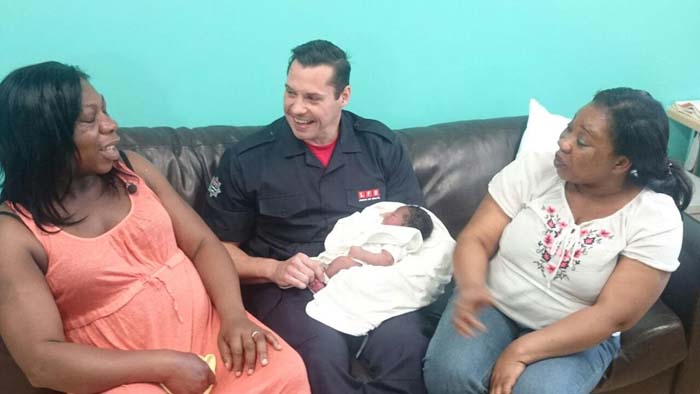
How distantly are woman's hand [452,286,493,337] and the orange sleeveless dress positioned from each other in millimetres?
382

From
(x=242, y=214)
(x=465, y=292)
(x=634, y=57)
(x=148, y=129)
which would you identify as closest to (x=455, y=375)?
(x=465, y=292)

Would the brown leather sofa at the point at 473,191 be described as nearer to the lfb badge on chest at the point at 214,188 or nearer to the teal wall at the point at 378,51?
the lfb badge on chest at the point at 214,188

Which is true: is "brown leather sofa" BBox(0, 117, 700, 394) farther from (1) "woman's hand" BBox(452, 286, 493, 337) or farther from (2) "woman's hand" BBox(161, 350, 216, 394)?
(2) "woman's hand" BBox(161, 350, 216, 394)

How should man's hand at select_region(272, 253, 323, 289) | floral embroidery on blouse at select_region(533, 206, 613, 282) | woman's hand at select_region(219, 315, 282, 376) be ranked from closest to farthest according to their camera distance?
woman's hand at select_region(219, 315, 282, 376), floral embroidery on blouse at select_region(533, 206, 613, 282), man's hand at select_region(272, 253, 323, 289)

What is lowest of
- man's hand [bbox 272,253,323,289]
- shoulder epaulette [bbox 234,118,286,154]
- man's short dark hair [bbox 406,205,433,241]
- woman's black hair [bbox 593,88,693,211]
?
man's hand [bbox 272,253,323,289]

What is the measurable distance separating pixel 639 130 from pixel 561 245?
1.05 ft

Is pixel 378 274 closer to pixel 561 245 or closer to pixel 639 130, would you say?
pixel 561 245

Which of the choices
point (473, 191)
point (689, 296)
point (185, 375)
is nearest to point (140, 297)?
point (185, 375)

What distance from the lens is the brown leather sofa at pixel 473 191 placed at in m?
1.70

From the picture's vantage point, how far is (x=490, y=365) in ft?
5.08

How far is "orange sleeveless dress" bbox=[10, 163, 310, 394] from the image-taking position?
52.2 inches

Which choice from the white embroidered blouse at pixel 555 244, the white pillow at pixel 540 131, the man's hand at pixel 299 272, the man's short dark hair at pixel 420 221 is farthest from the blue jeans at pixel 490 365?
the white pillow at pixel 540 131

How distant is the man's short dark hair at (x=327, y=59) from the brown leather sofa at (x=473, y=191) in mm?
364

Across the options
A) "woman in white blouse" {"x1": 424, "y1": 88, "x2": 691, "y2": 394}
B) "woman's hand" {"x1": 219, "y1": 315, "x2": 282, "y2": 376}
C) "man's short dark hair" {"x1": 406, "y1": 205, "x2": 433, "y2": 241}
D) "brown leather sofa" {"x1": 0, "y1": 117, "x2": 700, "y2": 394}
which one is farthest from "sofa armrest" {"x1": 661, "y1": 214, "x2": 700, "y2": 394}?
"woman's hand" {"x1": 219, "y1": 315, "x2": 282, "y2": 376}
